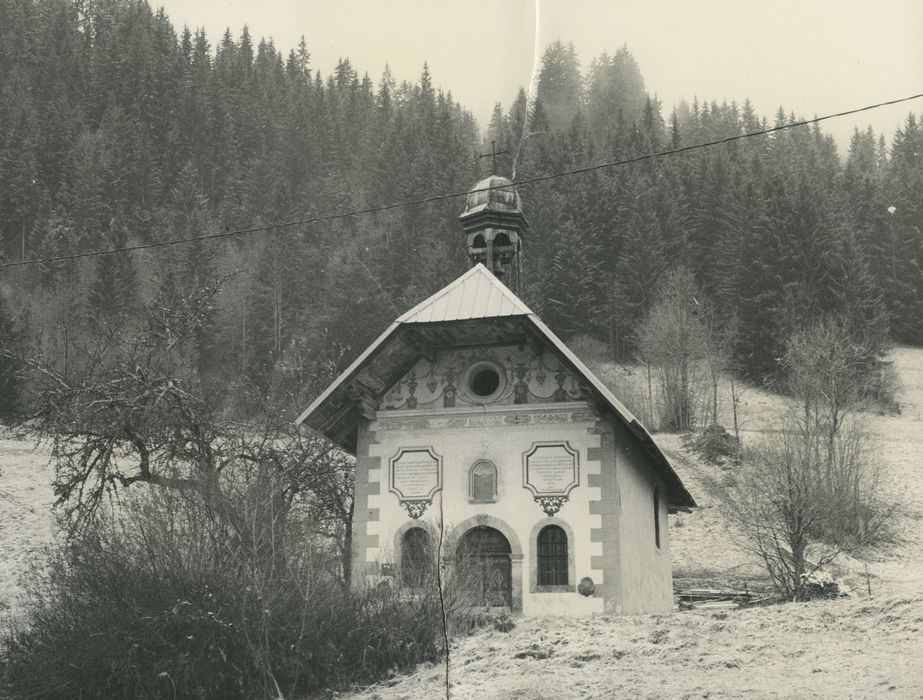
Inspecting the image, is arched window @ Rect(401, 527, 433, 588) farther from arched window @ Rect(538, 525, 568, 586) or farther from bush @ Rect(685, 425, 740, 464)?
bush @ Rect(685, 425, 740, 464)

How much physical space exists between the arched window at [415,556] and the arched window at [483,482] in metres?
1.20

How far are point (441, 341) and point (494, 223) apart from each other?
14.8 feet

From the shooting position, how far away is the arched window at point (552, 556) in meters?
20.5

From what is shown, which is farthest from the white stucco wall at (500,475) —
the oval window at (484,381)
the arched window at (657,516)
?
the arched window at (657,516)

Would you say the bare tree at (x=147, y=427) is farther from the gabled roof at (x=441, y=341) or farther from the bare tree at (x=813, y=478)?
the bare tree at (x=813, y=478)

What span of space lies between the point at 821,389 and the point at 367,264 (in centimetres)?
3268

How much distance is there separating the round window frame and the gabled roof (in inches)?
17.1

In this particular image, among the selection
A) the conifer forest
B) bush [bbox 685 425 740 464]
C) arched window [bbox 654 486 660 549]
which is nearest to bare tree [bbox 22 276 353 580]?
arched window [bbox 654 486 660 549]

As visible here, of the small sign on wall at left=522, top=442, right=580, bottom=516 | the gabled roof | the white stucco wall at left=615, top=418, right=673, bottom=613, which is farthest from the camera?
the white stucco wall at left=615, top=418, right=673, bottom=613

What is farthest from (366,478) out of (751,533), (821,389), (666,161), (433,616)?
(666,161)

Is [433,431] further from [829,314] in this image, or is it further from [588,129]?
[588,129]

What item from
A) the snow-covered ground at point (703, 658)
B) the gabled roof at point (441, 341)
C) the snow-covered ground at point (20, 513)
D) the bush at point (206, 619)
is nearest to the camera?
the snow-covered ground at point (703, 658)

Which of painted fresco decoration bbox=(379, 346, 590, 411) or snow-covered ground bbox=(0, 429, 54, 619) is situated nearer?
painted fresco decoration bbox=(379, 346, 590, 411)

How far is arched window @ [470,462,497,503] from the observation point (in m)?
21.1
